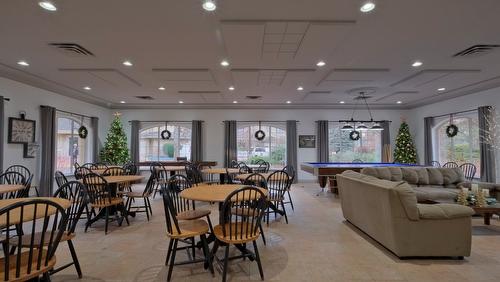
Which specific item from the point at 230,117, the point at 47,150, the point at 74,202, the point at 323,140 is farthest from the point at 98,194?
the point at 323,140

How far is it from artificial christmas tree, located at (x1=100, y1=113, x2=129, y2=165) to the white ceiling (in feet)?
5.98

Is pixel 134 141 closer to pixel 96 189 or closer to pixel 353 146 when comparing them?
pixel 96 189

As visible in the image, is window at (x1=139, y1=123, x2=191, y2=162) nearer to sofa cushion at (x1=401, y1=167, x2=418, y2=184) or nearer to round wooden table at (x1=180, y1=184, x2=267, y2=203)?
round wooden table at (x1=180, y1=184, x2=267, y2=203)

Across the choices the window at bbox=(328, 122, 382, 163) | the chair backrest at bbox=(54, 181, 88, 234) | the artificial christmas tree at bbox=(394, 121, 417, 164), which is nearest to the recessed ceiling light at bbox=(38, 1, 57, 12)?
the chair backrest at bbox=(54, 181, 88, 234)

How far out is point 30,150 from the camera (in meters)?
6.39

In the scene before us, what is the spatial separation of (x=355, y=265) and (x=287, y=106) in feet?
24.5

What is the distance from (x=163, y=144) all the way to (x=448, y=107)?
A: 33.9ft

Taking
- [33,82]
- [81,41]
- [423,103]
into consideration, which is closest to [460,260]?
[81,41]

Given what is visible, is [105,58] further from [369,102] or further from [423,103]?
[423,103]

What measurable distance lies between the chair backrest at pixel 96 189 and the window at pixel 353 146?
824cm

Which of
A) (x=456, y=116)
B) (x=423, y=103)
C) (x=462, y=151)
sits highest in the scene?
(x=423, y=103)

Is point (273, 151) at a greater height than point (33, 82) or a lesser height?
lesser

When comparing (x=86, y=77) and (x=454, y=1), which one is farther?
(x=86, y=77)

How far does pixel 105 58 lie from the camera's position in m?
4.83
